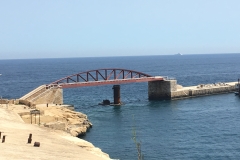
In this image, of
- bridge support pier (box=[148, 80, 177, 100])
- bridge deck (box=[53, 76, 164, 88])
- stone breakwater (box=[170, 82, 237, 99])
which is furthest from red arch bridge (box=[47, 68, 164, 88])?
stone breakwater (box=[170, 82, 237, 99])

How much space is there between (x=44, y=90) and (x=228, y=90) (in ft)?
153

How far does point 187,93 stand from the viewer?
89.4 metres

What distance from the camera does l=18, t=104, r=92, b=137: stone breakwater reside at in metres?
44.7

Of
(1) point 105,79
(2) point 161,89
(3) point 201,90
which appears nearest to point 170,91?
(2) point 161,89

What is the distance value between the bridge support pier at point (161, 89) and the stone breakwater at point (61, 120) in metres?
31.8

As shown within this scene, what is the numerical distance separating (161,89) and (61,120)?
137ft

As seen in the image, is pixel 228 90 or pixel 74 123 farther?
pixel 228 90

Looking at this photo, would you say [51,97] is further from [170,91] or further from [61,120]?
[170,91]

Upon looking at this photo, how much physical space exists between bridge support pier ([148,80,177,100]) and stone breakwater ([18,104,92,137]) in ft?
104

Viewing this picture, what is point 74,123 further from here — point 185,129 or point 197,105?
point 197,105

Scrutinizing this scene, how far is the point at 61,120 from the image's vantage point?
5053cm

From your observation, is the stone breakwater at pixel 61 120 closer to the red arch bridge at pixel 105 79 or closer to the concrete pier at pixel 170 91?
the red arch bridge at pixel 105 79

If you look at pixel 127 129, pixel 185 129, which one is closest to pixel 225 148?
pixel 185 129

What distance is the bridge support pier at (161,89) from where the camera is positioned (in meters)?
87.3
